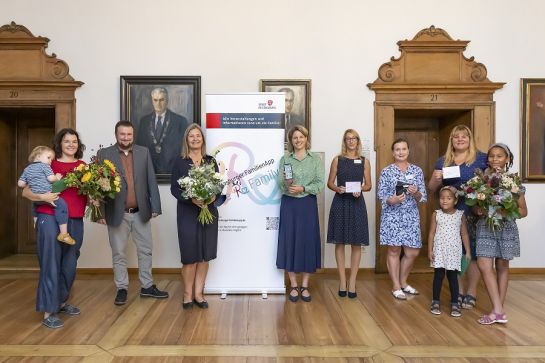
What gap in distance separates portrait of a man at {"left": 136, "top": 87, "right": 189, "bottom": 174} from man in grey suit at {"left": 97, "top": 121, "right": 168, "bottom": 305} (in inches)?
44.7

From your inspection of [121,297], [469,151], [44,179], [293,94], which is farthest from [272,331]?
[293,94]

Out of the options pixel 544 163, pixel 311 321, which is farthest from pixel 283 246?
pixel 544 163

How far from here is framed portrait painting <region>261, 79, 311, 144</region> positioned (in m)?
5.52

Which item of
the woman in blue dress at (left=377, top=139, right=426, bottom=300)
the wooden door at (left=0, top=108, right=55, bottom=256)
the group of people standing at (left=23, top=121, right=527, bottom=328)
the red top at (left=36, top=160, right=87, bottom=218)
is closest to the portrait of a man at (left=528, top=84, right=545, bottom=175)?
the group of people standing at (left=23, top=121, right=527, bottom=328)

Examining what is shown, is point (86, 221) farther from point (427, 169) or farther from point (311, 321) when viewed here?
point (427, 169)

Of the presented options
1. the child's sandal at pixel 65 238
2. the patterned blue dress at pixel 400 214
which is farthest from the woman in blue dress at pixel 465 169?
the child's sandal at pixel 65 238

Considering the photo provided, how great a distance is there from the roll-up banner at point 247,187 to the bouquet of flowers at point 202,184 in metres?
0.58

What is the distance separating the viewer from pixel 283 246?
4.42 m

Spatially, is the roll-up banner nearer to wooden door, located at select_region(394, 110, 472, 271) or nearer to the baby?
the baby

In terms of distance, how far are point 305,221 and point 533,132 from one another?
3.77 meters

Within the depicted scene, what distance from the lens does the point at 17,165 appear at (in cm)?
666

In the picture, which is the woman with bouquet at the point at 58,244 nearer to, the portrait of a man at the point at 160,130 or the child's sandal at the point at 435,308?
the portrait of a man at the point at 160,130

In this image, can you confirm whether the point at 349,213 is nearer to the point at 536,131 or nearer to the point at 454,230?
the point at 454,230

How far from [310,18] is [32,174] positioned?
3986 millimetres
